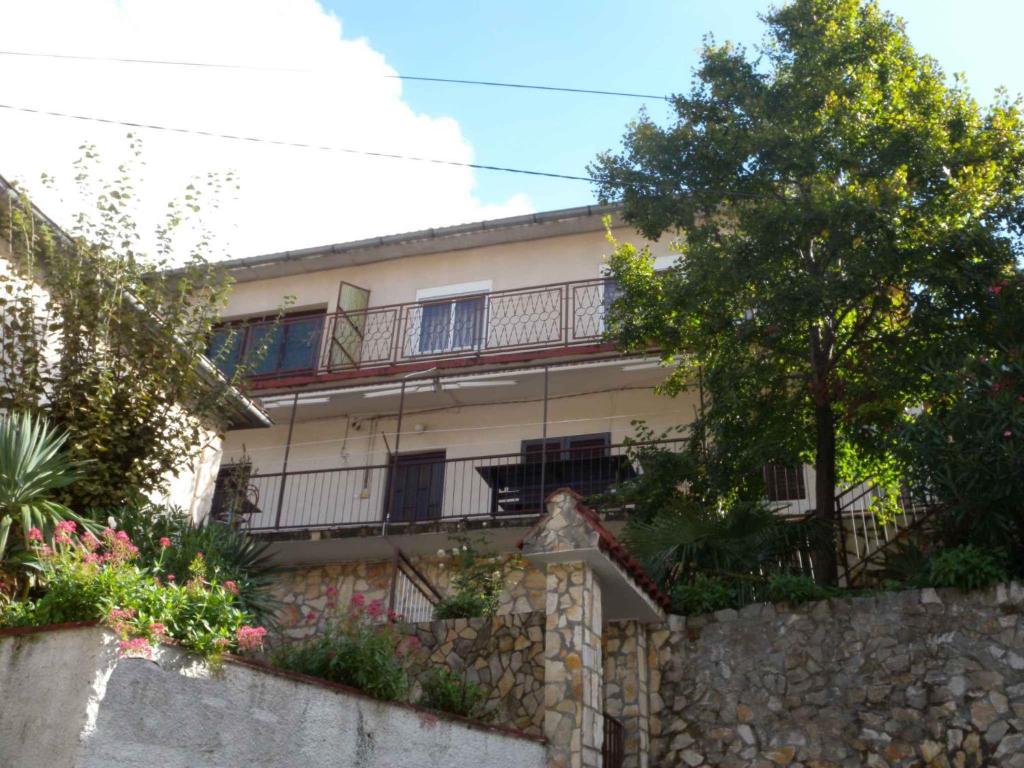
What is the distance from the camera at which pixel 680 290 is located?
13023 mm

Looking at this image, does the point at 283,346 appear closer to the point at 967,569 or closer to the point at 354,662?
the point at 354,662

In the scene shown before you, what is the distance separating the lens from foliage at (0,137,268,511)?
31.8 ft

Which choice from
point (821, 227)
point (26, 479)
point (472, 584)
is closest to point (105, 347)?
point (26, 479)

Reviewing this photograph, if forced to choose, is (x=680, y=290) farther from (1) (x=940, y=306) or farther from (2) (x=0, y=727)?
(2) (x=0, y=727)

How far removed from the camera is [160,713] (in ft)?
18.5

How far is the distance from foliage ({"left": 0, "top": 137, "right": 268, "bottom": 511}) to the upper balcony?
20.1 ft

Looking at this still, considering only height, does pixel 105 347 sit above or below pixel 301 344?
below

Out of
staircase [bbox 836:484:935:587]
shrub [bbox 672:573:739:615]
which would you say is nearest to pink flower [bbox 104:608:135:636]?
shrub [bbox 672:573:739:615]

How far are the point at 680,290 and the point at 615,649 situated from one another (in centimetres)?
480

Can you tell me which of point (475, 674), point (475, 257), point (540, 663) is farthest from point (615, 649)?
point (475, 257)

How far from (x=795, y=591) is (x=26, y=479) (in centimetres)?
719

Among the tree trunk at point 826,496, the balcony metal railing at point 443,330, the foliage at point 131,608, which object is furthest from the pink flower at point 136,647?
the balcony metal railing at point 443,330

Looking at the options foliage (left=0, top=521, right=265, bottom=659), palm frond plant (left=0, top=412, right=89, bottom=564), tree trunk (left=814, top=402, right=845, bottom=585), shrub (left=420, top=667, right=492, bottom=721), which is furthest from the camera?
tree trunk (left=814, top=402, right=845, bottom=585)

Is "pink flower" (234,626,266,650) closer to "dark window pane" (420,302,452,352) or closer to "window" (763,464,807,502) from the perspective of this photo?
"window" (763,464,807,502)
